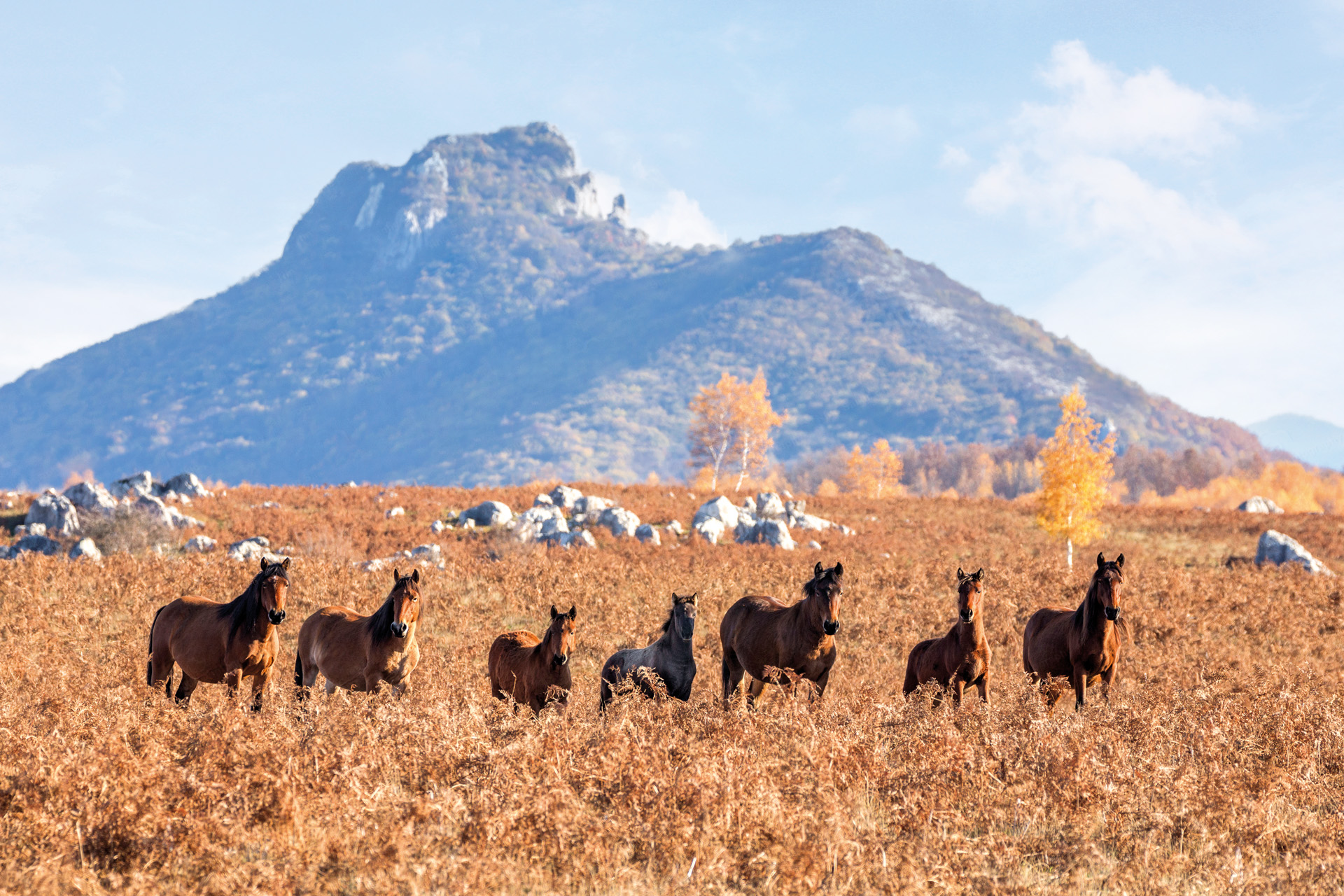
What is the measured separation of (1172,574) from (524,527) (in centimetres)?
1835

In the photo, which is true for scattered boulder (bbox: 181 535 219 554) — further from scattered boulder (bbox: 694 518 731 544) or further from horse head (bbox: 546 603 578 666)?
horse head (bbox: 546 603 578 666)

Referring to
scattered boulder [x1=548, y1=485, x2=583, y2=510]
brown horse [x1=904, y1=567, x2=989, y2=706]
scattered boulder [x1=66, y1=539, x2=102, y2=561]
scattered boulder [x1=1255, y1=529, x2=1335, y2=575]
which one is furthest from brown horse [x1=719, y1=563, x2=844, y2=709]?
scattered boulder [x1=1255, y1=529, x2=1335, y2=575]

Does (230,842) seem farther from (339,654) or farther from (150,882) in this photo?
(339,654)

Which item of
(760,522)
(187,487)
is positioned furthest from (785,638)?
(187,487)

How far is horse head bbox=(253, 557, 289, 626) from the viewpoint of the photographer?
964 cm

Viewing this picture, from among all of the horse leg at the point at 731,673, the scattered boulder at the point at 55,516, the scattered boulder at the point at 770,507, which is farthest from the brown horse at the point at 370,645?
the scattered boulder at the point at 770,507

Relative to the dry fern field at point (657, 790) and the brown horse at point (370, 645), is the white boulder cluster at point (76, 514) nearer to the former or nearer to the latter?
the dry fern field at point (657, 790)

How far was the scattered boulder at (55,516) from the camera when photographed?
21.9 m

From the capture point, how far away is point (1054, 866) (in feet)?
19.4

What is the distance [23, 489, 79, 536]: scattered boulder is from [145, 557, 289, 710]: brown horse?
14.5m

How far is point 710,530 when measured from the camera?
26.8m

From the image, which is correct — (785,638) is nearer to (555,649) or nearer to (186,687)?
(555,649)

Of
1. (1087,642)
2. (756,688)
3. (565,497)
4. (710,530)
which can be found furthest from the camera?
(565,497)

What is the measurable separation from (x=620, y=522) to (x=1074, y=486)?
18.2 meters
